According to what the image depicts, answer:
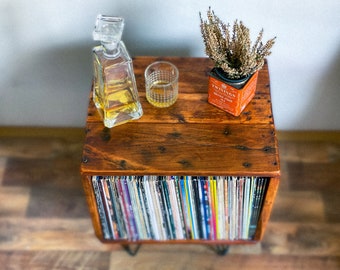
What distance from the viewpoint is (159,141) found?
114 centimetres

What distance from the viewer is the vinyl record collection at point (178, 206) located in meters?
1.17

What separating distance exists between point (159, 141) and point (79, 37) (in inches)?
16.7

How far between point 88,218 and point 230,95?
72 centimetres

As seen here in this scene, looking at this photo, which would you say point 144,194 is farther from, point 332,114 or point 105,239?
point 332,114

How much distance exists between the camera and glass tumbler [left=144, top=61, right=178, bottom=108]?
1176 mm

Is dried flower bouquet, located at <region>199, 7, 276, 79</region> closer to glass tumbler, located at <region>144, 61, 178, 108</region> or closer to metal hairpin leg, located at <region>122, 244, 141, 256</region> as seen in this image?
glass tumbler, located at <region>144, 61, 178, 108</region>

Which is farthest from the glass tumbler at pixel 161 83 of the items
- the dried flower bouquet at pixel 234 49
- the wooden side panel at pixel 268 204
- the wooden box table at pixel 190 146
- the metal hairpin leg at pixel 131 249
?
the metal hairpin leg at pixel 131 249

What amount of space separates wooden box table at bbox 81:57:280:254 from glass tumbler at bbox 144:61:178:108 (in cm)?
2

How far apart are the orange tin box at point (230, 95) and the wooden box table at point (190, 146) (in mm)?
20

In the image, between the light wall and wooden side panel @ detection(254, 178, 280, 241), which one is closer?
wooden side panel @ detection(254, 178, 280, 241)

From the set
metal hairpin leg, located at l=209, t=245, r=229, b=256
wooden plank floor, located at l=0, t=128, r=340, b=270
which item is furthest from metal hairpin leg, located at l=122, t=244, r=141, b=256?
metal hairpin leg, located at l=209, t=245, r=229, b=256

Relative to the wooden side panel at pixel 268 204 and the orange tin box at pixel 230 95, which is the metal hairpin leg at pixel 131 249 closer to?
the wooden side panel at pixel 268 204

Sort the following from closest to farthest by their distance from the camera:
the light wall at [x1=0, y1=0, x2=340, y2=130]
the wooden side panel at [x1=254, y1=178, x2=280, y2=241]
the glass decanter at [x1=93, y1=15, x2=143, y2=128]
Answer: the glass decanter at [x1=93, y1=15, x2=143, y2=128], the wooden side panel at [x1=254, y1=178, x2=280, y2=241], the light wall at [x1=0, y1=0, x2=340, y2=130]

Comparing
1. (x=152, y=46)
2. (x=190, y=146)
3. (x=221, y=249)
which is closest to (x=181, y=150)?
(x=190, y=146)
